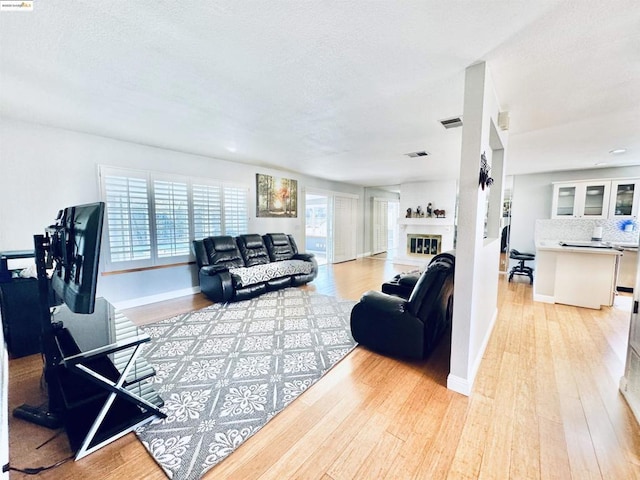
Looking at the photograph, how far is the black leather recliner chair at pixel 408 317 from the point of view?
89.3 inches

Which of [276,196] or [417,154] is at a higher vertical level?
[417,154]

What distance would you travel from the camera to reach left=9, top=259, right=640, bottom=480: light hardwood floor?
53.2 inches

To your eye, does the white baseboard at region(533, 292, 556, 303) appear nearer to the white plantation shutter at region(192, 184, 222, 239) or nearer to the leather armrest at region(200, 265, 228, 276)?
the leather armrest at region(200, 265, 228, 276)

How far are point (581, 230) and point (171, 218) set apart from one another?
7290 millimetres

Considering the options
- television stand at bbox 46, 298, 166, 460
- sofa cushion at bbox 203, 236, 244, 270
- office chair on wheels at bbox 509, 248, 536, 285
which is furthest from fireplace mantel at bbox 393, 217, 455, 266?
television stand at bbox 46, 298, 166, 460

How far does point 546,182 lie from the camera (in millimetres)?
5613

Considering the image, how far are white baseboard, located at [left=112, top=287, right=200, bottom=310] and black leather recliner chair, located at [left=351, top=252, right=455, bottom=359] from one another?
3138mm

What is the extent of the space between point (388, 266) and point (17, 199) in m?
6.73

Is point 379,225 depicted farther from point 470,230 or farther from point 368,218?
point 470,230

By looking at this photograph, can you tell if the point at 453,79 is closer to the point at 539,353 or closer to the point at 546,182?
the point at 539,353

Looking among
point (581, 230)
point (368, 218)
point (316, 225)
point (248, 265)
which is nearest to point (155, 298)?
point (248, 265)

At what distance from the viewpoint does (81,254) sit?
1.25 metres

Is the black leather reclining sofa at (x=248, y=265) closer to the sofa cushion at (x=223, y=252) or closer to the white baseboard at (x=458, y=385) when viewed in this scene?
the sofa cushion at (x=223, y=252)

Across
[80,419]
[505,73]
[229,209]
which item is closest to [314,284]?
[229,209]
